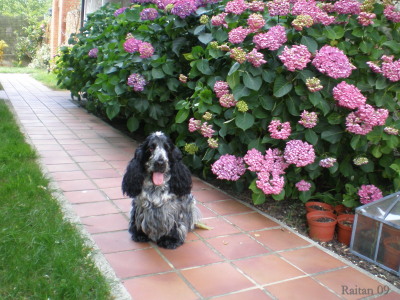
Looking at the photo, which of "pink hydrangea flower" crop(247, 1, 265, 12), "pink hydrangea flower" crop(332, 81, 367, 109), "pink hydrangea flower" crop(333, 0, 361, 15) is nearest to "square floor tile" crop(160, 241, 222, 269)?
"pink hydrangea flower" crop(332, 81, 367, 109)

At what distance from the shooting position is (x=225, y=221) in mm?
3551

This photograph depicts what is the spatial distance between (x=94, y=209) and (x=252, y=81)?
1.77 metres

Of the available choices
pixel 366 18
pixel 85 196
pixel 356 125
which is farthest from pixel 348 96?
pixel 85 196

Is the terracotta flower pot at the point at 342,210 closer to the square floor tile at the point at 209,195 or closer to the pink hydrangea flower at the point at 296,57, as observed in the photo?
the square floor tile at the point at 209,195

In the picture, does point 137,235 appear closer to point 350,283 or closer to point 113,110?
point 350,283

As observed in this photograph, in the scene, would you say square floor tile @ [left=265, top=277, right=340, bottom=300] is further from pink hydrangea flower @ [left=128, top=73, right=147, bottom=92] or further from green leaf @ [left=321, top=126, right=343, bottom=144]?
pink hydrangea flower @ [left=128, top=73, right=147, bottom=92]

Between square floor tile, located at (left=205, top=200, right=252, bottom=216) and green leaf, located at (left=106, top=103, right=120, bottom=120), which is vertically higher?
green leaf, located at (left=106, top=103, right=120, bottom=120)

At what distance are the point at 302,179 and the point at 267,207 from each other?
0.45 metres

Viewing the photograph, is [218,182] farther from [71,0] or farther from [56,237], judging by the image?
[71,0]

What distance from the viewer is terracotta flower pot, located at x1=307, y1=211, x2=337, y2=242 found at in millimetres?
3356

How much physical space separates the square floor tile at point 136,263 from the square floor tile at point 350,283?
105cm

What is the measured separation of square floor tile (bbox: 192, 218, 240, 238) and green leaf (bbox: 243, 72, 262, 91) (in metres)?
1.17

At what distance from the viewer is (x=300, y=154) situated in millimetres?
3414

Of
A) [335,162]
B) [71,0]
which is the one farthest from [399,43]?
[71,0]
